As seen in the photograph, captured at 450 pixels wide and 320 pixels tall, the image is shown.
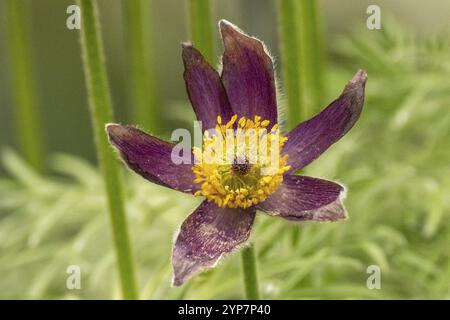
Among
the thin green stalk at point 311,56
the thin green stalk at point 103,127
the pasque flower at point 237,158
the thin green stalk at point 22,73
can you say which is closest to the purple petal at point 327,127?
the pasque flower at point 237,158

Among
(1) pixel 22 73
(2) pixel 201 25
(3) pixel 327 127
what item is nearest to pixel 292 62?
(2) pixel 201 25

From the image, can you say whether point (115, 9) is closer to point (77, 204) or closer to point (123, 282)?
point (77, 204)

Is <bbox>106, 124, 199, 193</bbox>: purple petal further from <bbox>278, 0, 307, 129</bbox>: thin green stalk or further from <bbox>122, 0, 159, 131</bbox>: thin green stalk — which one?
<bbox>122, 0, 159, 131</bbox>: thin green stalk

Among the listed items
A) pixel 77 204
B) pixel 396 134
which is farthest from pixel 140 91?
pixel 396 134

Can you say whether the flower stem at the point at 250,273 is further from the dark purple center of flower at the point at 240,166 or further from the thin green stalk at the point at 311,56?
the thin green stalk at the point at 311,56

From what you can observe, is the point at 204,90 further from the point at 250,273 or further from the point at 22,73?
the point at 22,73

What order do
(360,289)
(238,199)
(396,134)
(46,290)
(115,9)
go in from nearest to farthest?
Result: 1. (238,199)
2. (360,289)
3. (46,290)
4. (396,134)
5. (115,9)
